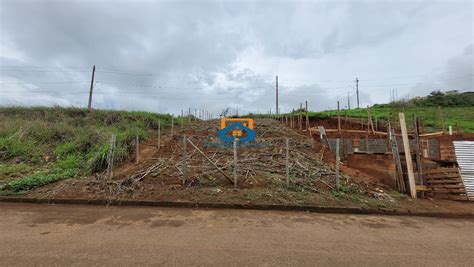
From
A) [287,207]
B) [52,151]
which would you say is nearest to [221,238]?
[287,207]

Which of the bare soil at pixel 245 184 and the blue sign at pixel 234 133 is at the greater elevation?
the blue sign at pixel 234 133

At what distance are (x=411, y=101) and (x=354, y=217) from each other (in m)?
32.1

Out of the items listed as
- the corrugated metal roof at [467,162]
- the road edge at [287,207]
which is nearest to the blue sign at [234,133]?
the road edge at [287,207]

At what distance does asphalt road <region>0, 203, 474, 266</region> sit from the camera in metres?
2.90

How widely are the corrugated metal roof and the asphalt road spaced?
220cm

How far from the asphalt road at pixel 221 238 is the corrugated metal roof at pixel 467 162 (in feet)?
7.23

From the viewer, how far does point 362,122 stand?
16781mm

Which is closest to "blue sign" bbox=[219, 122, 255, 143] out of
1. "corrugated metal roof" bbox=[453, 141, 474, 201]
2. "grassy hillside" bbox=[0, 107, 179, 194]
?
"grassy hillside" bbox=[0, 107, 179, 194]

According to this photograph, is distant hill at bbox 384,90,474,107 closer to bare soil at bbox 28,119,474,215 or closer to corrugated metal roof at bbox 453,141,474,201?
corrugated metal roof at bbox 453,141,474,201

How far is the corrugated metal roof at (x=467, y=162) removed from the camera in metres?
6.57

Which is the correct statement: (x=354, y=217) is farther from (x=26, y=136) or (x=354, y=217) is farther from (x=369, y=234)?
(x=26, y=136)

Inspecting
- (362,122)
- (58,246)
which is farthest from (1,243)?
(362,122)

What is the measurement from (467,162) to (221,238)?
26.7 feet

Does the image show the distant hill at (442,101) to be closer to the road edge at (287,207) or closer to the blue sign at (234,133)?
the blue sign at (234,133)
